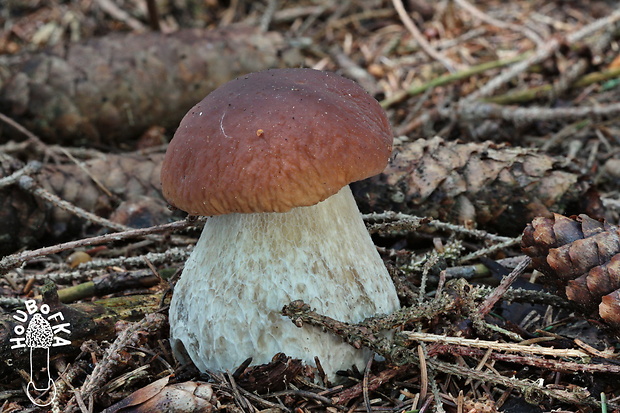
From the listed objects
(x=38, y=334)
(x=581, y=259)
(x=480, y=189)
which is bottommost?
(x=38, y=334)

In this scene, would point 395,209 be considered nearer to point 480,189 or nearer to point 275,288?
point 480,189

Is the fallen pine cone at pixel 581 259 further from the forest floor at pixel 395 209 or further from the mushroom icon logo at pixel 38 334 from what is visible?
the mushroom icon logo at pixel 38 334

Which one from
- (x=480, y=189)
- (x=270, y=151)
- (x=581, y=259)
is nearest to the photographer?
(x=270, y=151)

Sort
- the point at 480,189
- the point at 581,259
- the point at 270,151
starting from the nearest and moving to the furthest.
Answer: the point at 270,151, the point at 581,259, the point at 480,189

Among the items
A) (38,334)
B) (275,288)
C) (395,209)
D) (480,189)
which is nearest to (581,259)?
(480,189)

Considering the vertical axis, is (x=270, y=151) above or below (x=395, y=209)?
above

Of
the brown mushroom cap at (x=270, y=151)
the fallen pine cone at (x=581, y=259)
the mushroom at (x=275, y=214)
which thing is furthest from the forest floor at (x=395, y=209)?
the brown mushroom cap at (x=270, y=151)
